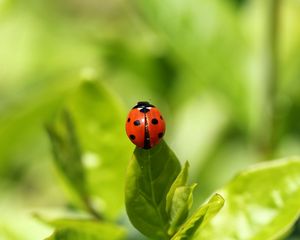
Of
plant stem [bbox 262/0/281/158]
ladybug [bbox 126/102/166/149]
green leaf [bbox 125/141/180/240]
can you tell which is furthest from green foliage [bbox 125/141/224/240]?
plant stem [bbox 262/0/281/158]

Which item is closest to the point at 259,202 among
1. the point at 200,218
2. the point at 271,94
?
the point at 200,218

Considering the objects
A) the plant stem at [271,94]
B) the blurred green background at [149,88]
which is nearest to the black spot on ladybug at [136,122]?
the blurred green background at [149,88]

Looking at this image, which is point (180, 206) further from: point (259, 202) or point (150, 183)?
point (259, 202)

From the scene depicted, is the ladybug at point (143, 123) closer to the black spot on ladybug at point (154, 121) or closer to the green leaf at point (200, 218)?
the black spot on ladybug at point (154, 121)

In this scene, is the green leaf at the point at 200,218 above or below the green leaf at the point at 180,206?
below

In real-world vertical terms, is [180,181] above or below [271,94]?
below

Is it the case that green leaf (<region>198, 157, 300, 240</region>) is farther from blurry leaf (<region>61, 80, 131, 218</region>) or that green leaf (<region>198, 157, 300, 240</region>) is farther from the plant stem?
the plant stem
